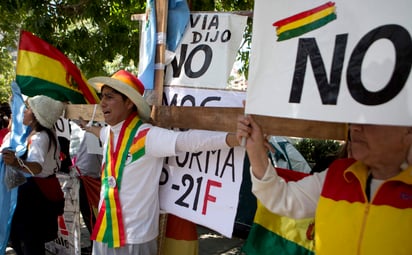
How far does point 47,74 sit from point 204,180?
174 centimetres

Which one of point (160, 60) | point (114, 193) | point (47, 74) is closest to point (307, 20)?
point (160, 60)

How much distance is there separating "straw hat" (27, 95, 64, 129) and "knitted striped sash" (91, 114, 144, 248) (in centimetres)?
102

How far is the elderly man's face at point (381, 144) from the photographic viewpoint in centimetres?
148

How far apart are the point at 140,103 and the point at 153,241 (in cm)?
93

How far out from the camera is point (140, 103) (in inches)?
110

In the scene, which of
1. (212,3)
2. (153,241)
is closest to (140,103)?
(153,241)

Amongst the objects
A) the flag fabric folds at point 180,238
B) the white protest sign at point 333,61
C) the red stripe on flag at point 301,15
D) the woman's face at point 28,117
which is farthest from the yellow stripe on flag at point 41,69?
the red stripe on flag at point 301,15

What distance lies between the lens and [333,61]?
1.50 metres

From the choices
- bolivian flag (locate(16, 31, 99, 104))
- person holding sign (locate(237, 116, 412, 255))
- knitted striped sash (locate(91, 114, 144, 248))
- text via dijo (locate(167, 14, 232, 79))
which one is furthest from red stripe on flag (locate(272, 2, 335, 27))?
bolivian flag (locate(16, 31, 99, 104))

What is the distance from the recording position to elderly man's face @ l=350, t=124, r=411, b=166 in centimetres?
148

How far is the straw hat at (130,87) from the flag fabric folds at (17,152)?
3.56 ft

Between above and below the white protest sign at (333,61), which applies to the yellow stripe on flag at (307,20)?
above

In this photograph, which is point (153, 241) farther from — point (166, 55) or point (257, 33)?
point (257, 33)

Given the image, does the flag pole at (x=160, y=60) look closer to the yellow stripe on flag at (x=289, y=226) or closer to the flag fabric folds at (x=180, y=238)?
the flag fabric folds at (x=180, y=238)
